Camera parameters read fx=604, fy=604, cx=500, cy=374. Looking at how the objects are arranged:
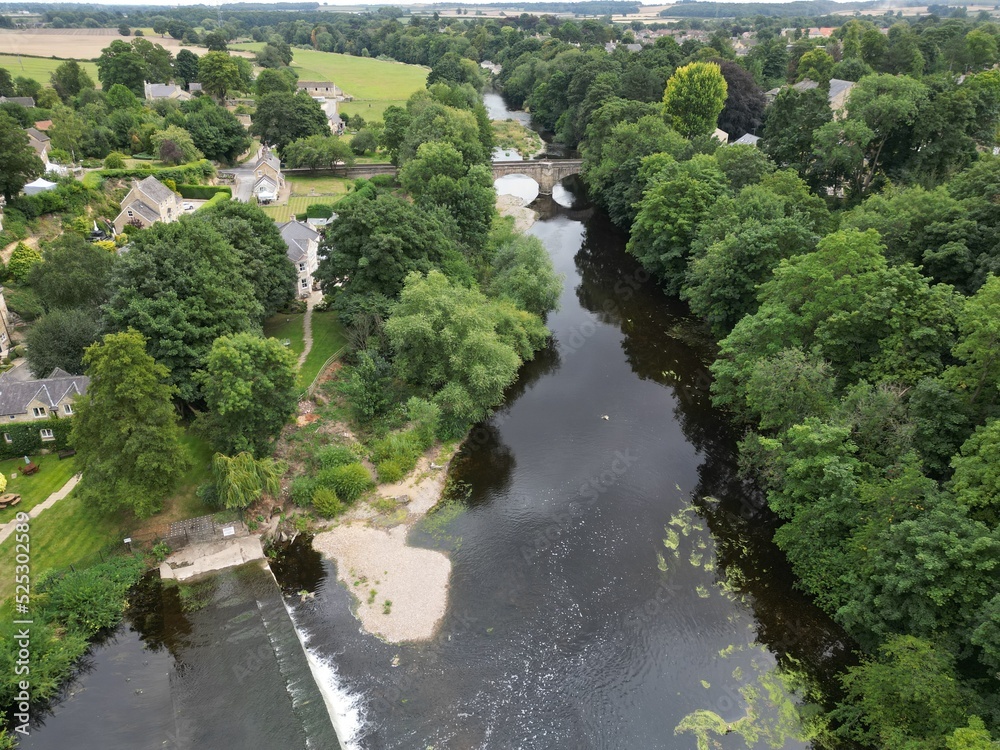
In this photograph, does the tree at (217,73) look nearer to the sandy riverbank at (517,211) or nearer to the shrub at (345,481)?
the sandy riverbank at (517,211)

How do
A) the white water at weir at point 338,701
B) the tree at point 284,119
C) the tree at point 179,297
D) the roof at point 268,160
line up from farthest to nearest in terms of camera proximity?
1. the tree at point 284,119
2. the roof at point 268,160
3. the tree at point 179,297
4. the white water at weir at point 338,701

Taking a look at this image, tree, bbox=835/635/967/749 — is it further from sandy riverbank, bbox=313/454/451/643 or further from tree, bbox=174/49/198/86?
tree, bbox=174/49/198/86

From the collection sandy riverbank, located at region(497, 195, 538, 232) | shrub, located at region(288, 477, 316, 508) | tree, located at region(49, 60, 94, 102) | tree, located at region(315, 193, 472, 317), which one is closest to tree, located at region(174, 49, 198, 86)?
tree, located at region(49, 60, 94, 102)

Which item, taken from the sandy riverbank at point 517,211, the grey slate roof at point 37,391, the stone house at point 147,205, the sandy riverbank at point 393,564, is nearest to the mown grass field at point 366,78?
the sandy riverbank at point 517,211

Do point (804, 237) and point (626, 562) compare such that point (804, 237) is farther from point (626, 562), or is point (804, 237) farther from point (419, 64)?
point (419, 64)

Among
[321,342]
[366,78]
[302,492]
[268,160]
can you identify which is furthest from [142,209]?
[366,78]
